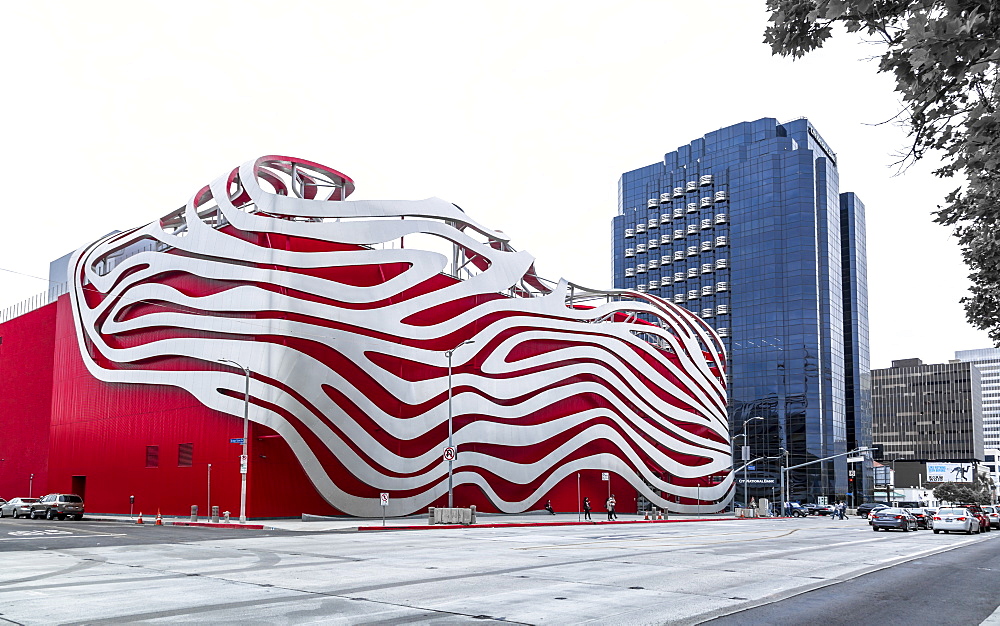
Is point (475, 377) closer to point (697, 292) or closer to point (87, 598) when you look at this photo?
point (87, 598)

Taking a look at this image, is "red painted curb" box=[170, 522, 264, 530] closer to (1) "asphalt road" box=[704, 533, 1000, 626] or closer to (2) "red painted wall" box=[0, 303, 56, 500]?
(1) "asphalt road" box=[704, 533, 1000, 626]

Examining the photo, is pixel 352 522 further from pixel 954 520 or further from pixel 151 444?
pixel 954 520

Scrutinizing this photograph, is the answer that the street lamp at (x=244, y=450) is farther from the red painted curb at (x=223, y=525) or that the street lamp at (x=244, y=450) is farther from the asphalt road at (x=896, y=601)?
the asphalt road at (x=896, y=601)

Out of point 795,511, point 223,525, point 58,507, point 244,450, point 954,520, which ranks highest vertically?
point 244,450

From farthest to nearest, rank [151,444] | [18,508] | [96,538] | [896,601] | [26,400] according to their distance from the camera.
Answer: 1. [26,400]
2. [18,508]
3. [151,444]
4. [96,538]
5. [896,601]

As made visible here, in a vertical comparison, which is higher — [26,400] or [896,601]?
[26,400]

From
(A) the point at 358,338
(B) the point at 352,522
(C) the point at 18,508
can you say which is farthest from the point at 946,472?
(C) the point at 18,508

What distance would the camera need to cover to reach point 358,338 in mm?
47781

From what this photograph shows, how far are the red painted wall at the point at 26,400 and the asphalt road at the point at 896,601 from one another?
199 feet

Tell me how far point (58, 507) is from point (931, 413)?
188700mm

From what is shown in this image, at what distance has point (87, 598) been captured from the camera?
1315cm

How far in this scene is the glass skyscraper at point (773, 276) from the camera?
386ft

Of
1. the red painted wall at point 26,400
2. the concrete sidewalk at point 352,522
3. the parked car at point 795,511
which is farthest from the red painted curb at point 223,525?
the parked car at point 795,511

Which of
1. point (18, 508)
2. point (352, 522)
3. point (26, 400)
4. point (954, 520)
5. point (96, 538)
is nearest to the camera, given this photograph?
point (96, 538)
